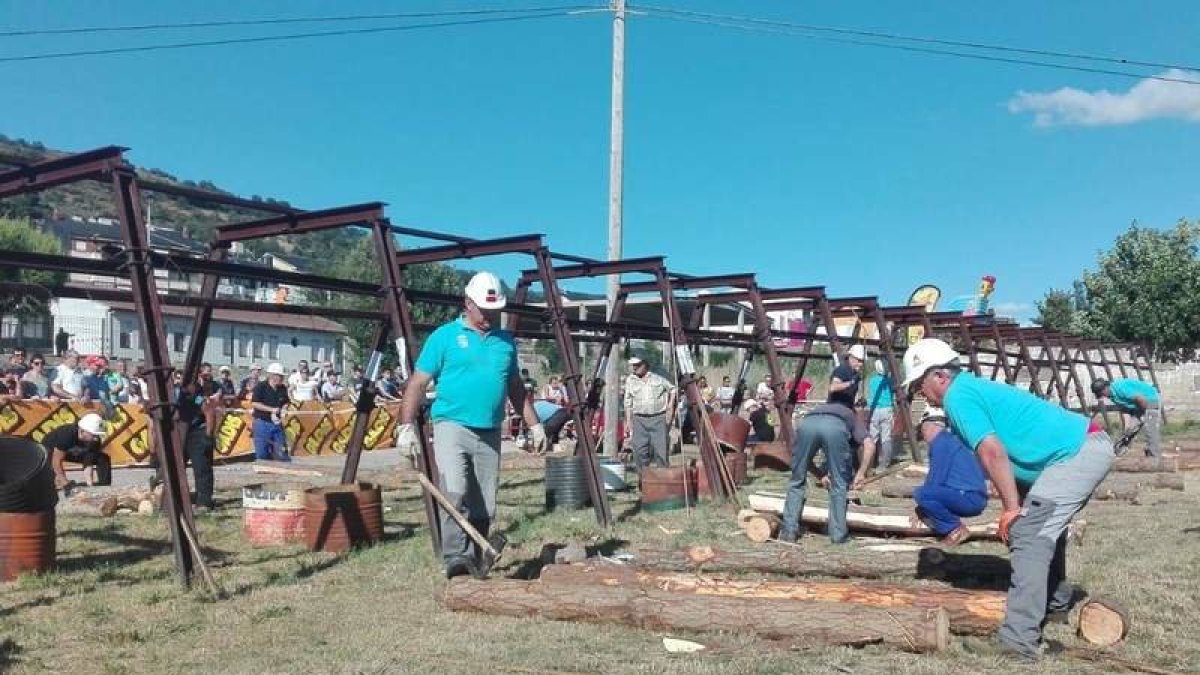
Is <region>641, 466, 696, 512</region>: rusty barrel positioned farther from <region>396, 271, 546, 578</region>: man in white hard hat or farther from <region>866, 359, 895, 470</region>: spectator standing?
<region>866, 359, 895, 470</region>: spectator standing

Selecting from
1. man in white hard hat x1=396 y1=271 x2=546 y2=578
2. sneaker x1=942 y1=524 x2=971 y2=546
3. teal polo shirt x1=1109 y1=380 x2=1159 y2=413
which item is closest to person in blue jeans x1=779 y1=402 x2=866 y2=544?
sneaker x1=942 y1=524 x2=971 y2=546

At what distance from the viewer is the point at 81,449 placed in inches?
540

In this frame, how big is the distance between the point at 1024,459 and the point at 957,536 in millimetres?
4189

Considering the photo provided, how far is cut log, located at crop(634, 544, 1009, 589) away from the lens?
7.93 m

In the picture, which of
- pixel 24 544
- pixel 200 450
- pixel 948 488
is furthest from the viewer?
pixel 200 450

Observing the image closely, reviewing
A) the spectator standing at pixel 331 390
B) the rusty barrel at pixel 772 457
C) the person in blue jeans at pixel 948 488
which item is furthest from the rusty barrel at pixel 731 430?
the spectator standing at pixel 331 390

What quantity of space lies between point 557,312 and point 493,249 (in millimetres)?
1011

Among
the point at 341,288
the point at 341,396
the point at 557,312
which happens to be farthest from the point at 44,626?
the point at 341,396

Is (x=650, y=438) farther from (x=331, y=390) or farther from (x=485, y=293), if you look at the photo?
(x=331, y=390)

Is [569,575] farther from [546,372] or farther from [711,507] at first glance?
[546,372]

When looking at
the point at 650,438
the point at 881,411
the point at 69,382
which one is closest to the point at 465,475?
the point at 650,438

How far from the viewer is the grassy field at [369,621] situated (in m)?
5.84

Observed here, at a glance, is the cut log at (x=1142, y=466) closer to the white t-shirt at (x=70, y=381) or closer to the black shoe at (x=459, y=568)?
the black shoe at (x=459, y=568)

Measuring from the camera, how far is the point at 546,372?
43.6m
